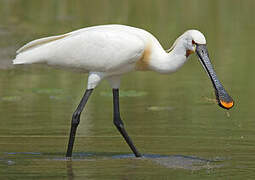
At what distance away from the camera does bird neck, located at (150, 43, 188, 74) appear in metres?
9.24

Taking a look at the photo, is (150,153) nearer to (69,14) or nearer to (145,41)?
(145,41)

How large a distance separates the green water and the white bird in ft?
1.53

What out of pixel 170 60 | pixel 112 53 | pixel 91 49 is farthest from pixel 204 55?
pixel 91 49

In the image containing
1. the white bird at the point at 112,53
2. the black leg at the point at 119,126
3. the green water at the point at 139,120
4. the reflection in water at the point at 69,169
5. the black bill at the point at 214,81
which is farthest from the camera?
the black leg at the point at 119,126

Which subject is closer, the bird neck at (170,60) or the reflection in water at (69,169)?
the reflection in water at (69,169)

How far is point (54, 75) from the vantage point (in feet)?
47.5

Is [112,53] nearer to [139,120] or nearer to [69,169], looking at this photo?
[69,169]

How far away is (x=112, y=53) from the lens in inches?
366

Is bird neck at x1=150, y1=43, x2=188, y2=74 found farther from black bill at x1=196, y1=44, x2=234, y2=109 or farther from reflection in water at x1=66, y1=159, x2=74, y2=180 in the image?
reflection in water at x1=66, y1=159, x2=74, y2=180

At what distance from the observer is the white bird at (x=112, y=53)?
920 cm

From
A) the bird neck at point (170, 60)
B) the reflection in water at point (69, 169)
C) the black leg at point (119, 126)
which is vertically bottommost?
the reflection in water at point (69, 169)

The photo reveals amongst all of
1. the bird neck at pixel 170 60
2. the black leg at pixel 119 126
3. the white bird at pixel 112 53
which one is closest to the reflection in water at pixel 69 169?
the white bird at pixel 112 53

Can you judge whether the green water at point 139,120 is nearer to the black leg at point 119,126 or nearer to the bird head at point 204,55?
the black leg at point 119,126

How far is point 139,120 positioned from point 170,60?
1970mm
